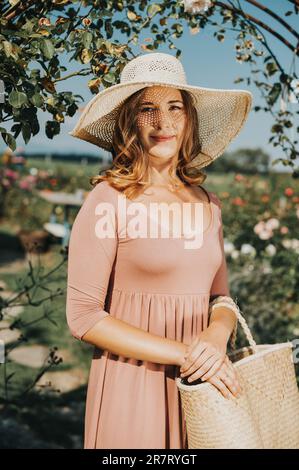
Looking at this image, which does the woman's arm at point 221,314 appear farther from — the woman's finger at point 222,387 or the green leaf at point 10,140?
the green leaf at point 10,140

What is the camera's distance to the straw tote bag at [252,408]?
4.17ft

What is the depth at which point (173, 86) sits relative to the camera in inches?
58.9

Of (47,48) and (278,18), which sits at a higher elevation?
(278,18)

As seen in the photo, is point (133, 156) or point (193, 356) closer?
point (193, 356)

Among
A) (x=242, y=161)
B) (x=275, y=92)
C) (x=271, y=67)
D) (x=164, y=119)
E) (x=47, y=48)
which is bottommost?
(x=164, y=119)

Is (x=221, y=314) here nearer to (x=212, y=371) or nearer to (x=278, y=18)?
(x=212, y=371)

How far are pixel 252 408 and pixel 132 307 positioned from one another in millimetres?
389

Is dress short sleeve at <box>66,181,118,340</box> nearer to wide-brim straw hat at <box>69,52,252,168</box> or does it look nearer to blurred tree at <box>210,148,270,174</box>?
wide-brim straw hat at <box>69,52,252,168</box>

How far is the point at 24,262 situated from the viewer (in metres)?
7.07

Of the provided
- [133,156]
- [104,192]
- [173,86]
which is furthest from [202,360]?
[173,86]

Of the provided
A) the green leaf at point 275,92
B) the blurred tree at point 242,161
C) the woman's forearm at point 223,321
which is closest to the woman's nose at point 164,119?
the woman's forearm at point 223,321

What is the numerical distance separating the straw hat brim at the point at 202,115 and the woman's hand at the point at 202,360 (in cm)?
69

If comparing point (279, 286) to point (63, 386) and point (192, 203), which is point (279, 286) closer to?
point (63, 386)

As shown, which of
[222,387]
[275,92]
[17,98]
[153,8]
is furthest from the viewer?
[275,92]
